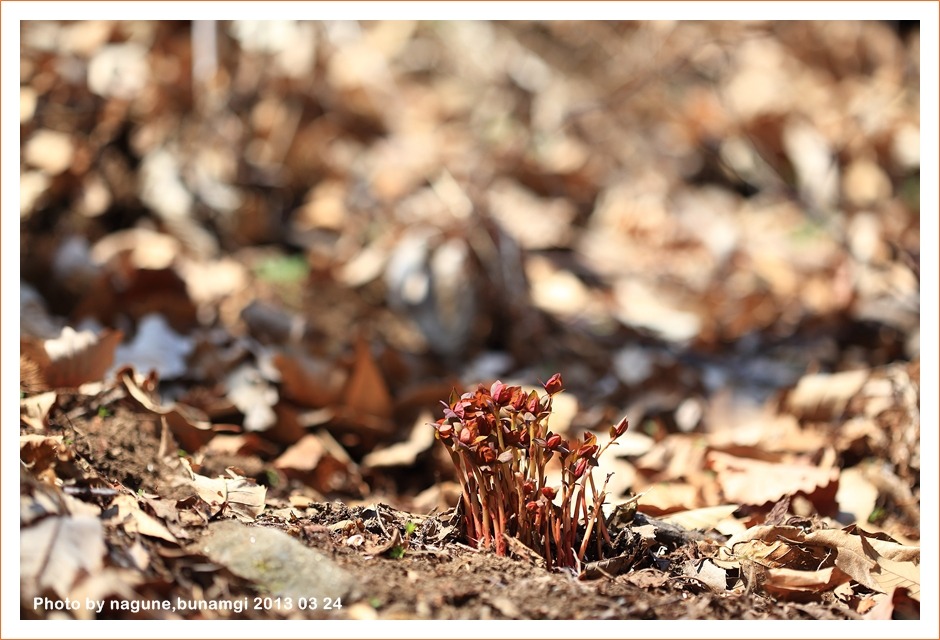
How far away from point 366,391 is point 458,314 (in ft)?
2.23

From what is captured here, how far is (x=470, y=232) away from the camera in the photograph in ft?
11.0

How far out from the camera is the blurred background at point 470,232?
2.51m

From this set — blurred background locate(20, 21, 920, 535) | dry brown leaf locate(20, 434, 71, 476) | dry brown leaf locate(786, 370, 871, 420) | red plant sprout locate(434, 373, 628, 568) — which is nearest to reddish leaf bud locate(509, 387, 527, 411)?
red plant sprout locate(434, 373, 628, 568)

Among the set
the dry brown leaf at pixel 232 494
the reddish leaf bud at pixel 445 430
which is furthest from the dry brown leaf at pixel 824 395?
the dry brown leaf at pixel 232 494

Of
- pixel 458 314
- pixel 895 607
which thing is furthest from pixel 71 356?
pixel 895 607

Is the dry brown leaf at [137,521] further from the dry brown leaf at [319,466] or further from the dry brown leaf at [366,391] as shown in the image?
the dry brown leaf at [366,391]

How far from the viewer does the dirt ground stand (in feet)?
5.18

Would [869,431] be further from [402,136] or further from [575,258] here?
[402,136]

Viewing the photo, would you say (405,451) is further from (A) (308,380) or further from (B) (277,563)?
(B) (277,563)

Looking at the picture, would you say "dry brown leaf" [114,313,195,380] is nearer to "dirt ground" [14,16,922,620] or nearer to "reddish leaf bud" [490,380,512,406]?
"dirt ground" [14,16,922,620]

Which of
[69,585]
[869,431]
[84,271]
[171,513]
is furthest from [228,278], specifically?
[869,431]

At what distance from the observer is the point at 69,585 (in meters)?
1.35

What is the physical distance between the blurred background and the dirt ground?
0.01 meters

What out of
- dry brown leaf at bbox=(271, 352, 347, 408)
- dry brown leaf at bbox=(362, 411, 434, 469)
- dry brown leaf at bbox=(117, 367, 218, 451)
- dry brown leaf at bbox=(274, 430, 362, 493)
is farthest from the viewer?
dry brown leaf at bbox=(271, 352, 347, 408)
